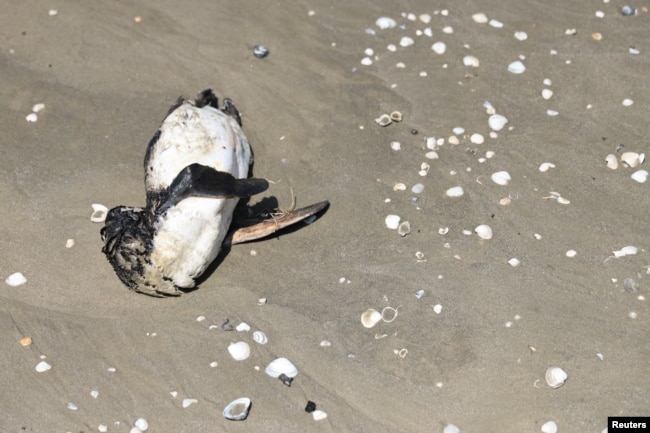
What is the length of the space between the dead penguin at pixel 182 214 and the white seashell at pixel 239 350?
1.60 ft

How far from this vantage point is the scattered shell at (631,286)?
432 cm

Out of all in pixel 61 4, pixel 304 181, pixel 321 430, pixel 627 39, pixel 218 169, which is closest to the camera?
pixel 321 430

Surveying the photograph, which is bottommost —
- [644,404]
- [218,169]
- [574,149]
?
→ [644,404]

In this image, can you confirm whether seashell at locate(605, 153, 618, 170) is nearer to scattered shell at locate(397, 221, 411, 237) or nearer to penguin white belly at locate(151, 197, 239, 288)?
scattered shell at locate(397, 221, 411, 237)

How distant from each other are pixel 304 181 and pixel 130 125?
58.3 inches

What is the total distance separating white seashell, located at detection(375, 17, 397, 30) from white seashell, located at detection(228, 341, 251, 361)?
10.5 ft

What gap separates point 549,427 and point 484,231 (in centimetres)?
137

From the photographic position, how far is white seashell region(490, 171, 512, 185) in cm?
493

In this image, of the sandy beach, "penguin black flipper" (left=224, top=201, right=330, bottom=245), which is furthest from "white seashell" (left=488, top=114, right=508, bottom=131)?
"penguin black flipper" (left=224, top=201, right=330, bottom=245)

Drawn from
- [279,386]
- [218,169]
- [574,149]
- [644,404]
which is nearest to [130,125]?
[218,169]

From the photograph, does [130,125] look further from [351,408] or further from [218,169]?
[351,408]

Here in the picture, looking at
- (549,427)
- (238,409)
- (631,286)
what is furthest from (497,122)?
(238,409)

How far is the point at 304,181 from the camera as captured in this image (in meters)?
5.01

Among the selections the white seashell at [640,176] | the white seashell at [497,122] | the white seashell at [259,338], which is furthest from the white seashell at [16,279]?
the white seashell at [640,176]
